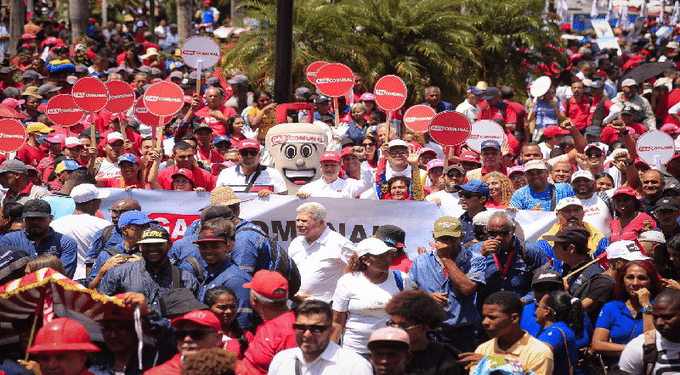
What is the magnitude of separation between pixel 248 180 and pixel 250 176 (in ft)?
0.19

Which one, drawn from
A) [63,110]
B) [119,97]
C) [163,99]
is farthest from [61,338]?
[63,110]

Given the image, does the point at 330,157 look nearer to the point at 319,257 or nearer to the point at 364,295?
the point at 319,257

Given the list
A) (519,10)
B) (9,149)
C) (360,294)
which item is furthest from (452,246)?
(519,10)

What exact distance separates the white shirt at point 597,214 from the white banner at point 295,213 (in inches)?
54.5

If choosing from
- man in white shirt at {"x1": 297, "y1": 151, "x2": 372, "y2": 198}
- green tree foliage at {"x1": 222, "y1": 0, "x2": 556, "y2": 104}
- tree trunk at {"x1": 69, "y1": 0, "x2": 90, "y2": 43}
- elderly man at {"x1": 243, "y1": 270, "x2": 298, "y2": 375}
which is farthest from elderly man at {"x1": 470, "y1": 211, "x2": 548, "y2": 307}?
tree trunk at {"x1": 69, "y1": 0, "x2": 90, "y2": 43}

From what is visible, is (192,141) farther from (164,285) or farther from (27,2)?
(27,2)

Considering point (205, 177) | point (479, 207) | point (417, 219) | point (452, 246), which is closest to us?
point (452, 246)

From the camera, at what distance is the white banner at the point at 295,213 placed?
1036cm

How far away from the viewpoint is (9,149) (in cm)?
1198

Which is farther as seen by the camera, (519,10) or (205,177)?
(519,10)

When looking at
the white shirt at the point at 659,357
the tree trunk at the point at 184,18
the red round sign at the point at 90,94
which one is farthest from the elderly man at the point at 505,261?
the tree trunk at the point at 184,18

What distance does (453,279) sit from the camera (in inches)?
310

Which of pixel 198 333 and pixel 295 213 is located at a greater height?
pixel 198 333

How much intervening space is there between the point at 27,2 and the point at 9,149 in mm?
A: 20178
